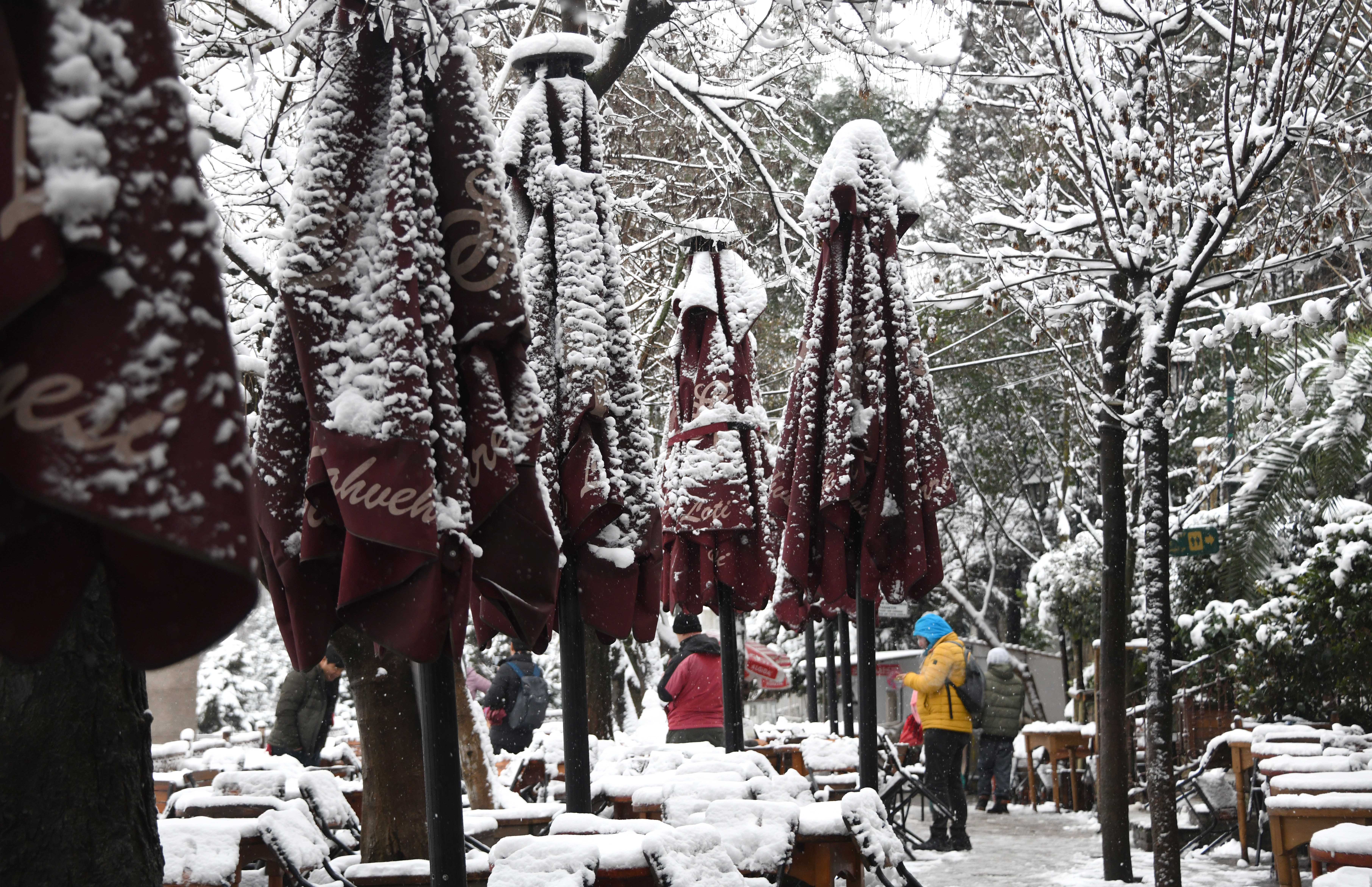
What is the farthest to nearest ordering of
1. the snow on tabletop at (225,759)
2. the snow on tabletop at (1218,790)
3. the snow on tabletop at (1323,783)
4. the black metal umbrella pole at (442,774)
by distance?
1. the snow on tabletop at (1218,790)
2. the snow on tabletop at (225,759)
3. the snow on tabletop at (1323,783)
4. the black metal umbrella pole at (442,774)

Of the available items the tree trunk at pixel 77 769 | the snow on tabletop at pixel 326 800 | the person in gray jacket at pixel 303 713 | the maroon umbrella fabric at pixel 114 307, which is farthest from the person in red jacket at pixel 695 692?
the maroon umbrella fabric at pixel 114 307

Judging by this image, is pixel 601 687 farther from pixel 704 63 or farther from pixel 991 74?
pixel 991 74

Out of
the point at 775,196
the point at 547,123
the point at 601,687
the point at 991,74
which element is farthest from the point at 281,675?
the point at 547,123

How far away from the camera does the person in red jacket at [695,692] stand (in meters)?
8.93

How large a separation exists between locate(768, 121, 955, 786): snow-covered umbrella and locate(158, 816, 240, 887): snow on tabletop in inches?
97.5

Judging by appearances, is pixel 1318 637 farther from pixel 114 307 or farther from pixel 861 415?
pixel 114 307

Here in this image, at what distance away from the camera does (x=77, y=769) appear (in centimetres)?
260

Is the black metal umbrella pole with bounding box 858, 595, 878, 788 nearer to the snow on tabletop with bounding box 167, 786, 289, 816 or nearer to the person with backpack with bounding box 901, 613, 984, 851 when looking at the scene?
the snow on tabletop with bounding box 167, 786, 289, 816

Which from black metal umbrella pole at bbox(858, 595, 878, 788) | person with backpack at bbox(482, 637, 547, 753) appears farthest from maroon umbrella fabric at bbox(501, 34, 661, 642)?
person with backpack at bbox(482, 637, 547, 753)

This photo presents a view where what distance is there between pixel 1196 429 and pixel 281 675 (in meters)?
25.1

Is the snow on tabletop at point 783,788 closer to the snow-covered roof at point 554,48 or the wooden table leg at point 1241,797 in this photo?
the snow-covered roof at point 554,48

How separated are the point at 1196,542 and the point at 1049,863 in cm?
283

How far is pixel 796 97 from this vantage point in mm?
14398

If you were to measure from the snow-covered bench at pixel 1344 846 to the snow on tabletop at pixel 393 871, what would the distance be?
10.0 feet
